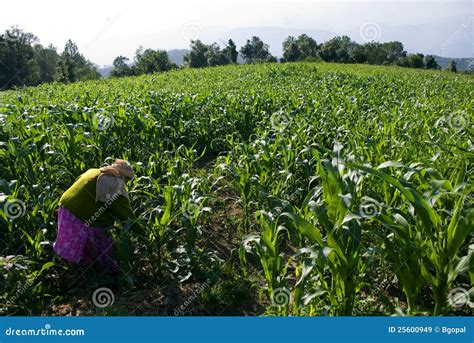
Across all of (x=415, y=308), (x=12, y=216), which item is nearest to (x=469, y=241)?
(x=415, y=308)

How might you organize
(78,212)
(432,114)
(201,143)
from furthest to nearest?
(432,114), (201,143), (78,212)

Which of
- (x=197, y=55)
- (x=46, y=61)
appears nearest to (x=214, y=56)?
(x=197, y=55)

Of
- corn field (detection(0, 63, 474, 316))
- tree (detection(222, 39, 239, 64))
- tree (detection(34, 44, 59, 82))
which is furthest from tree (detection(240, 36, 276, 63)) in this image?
corn field (detection(0, 63, 474, 316))

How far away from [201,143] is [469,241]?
4.68m

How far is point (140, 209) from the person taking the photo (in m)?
4.29

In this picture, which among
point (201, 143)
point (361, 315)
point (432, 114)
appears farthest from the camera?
point (432, 114)

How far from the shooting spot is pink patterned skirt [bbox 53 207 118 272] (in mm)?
3281

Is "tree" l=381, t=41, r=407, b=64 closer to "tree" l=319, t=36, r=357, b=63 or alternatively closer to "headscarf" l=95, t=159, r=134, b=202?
"tree" l=319, t=36, r=357, b=63

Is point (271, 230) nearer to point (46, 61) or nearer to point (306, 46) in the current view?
point (306, 46)

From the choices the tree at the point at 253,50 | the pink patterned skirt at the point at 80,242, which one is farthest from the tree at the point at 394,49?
the pink patterned skirt at the point at 80,242

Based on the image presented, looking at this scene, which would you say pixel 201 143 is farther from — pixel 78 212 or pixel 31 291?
pixel 31 291

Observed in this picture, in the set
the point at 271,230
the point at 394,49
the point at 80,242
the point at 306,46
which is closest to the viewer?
the point at 271,230

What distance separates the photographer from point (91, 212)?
328cm

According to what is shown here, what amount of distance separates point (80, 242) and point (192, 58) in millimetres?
54267
